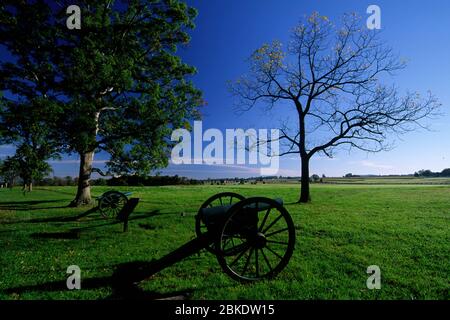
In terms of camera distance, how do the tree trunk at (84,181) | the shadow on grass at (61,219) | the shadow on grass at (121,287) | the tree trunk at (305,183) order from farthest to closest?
the tree trunk at (305,183) → the tree trunk at (84,181) → the shadow on grass at (61,219) → the shadow on grass at (121,287)

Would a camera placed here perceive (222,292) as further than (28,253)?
No

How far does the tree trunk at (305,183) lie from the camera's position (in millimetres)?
20703

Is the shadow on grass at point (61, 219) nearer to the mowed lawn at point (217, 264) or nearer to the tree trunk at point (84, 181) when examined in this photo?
the mowed lawn at point (217, 264)

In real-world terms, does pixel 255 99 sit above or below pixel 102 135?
above

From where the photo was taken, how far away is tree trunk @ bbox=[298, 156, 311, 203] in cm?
2070

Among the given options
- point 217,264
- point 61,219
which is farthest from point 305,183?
point 61,219

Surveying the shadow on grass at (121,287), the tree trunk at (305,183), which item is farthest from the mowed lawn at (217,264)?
the tree trunk at (305,183)

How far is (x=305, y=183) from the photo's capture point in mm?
20953

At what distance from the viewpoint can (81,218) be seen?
45.0ft

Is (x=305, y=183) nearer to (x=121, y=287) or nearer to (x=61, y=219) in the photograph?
(x=61, y=219)

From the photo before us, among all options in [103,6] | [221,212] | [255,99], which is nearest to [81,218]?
[221,212]

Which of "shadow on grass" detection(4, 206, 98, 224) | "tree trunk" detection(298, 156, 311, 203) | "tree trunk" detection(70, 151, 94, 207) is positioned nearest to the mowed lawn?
"shadow on grass" detection(4, 206, 98, 224)
